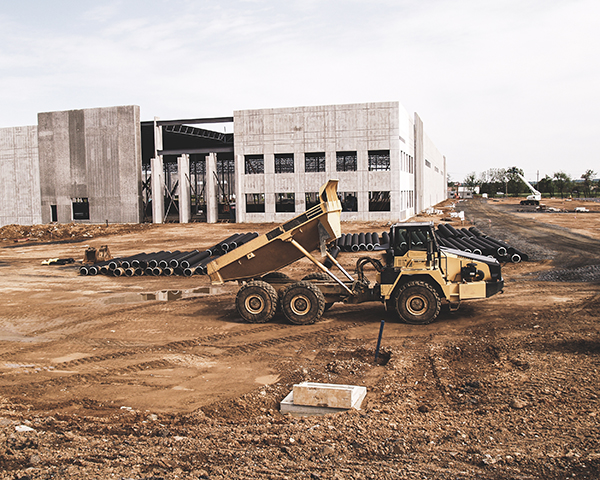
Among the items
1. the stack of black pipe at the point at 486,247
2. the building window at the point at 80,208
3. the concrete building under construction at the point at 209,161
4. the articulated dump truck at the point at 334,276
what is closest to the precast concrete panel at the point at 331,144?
the concrete building under construction at the point at 209,161

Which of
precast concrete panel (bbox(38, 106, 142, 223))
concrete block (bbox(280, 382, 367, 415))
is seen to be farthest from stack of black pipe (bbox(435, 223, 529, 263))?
precast concrete panel (bbox(38, 106, 142, 223))

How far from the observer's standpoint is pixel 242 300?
12.6 metres

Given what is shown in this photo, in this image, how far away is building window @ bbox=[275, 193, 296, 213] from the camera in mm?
44719

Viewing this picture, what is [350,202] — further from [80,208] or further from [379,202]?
[80,208]

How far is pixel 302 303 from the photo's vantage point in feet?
40.4

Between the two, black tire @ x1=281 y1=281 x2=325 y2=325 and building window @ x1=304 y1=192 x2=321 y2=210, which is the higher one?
building window @ x1=304 y1=192 x2=321 y2=210

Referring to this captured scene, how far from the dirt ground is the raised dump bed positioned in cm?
140

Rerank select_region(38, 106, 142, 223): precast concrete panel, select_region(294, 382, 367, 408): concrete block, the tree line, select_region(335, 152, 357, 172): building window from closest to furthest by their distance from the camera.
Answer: select_region(294, 382, 367, 408): concrete block < select_region(335, 152, 357, 172): building window < select_region(38, 106, 142, 223): precast concrete panel < the tree line

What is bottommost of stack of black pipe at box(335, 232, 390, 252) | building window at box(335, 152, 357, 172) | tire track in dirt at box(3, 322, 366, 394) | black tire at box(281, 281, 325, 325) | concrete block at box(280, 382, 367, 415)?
tire track in dirt at box(3, 322, 366, 394)

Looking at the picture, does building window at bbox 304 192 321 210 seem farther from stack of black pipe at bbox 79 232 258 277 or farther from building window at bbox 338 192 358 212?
stack of black pipe at bbox 79 232 258 277

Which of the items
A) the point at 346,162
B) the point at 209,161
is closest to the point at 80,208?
the point at 209,161

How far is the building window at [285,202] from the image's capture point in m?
44.7

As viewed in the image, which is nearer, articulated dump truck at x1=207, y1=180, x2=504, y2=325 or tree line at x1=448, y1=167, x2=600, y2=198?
articulated dump truck at x1=207, y1=180, x2=504, y2=325

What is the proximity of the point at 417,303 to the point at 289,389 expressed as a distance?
186 inches
